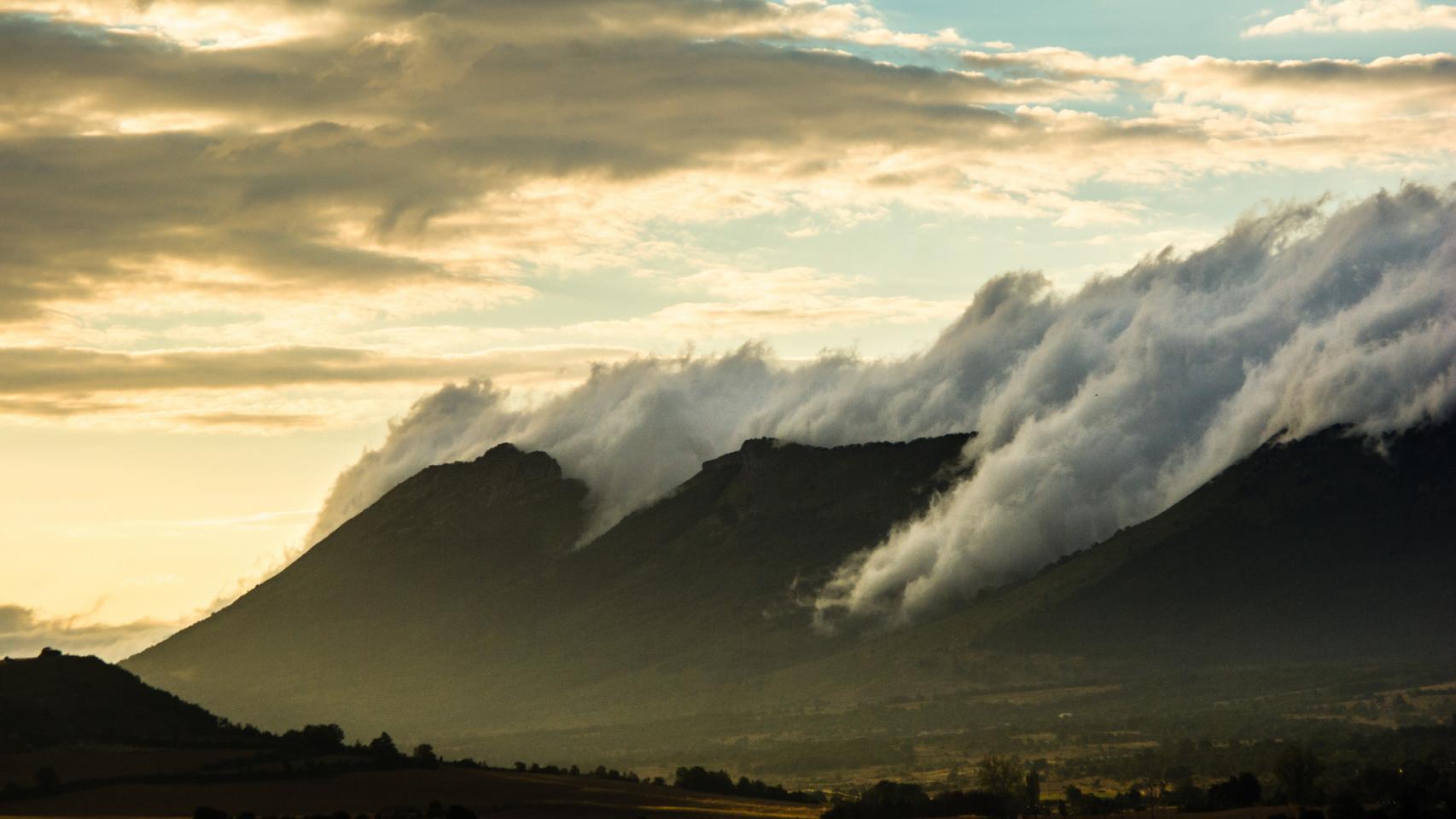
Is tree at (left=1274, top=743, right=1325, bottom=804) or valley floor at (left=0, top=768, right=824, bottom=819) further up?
valley floor at (left=0, top=768, right=824, bottom=819)

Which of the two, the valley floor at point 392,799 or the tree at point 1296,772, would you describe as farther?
the tree at point 1296,772

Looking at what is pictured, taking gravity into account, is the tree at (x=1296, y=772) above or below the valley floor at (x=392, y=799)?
below

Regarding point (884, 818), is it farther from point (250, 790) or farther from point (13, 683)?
point (13, 683)

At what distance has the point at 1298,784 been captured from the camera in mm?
193000

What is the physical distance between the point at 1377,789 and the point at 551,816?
7234 cm

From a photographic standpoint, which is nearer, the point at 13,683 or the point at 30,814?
the point at 30,814

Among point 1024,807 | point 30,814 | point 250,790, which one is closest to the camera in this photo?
point 30,814

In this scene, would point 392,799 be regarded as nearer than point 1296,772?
Yes

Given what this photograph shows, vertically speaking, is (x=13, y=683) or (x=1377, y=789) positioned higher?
(x=13, y=683)

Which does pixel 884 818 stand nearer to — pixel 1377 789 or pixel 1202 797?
pixel 1202 797

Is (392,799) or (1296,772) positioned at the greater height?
(392,799)

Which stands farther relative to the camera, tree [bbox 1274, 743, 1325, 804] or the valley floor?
tree [bbox 1274, 743, 1325, 804]

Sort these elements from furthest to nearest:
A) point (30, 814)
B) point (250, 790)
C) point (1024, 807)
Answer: point (1024, 807) → point (250, 790) → point (30, 814)

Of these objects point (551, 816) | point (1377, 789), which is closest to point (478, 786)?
point (551, 816)
